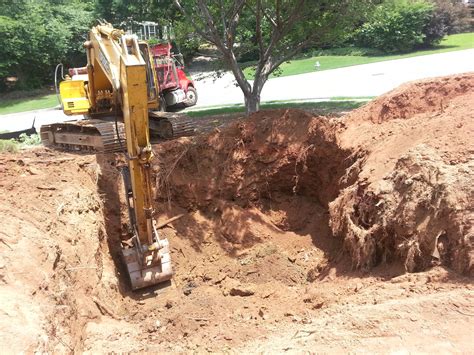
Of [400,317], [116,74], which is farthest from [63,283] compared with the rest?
[400,317]

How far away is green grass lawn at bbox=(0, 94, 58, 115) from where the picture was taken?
85.3 ft

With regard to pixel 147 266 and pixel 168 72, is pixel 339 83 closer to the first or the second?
pixel 168 72

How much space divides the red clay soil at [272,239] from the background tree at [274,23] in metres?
2.89

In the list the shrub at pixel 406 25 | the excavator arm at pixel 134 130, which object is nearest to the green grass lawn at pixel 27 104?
the excavator arm at pixel 134 130

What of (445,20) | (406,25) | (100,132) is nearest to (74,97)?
(100,132)

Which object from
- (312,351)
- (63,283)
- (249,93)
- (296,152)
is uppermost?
(249,93)

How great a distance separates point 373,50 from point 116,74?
1300 inches

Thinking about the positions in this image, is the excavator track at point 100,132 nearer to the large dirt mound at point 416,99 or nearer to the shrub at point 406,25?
the large dirt mound at point 416,99

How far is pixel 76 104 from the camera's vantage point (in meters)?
11.0

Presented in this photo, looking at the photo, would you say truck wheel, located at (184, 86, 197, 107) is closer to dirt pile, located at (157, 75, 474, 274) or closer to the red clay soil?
the red clay soil

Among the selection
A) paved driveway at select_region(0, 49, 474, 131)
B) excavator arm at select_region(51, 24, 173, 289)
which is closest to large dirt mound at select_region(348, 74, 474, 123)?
excavator arm at select_region(51, 24, 173, 289)

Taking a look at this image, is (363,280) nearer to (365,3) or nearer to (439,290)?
(439,290)

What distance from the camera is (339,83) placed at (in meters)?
23.3

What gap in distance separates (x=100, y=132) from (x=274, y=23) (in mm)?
5796
